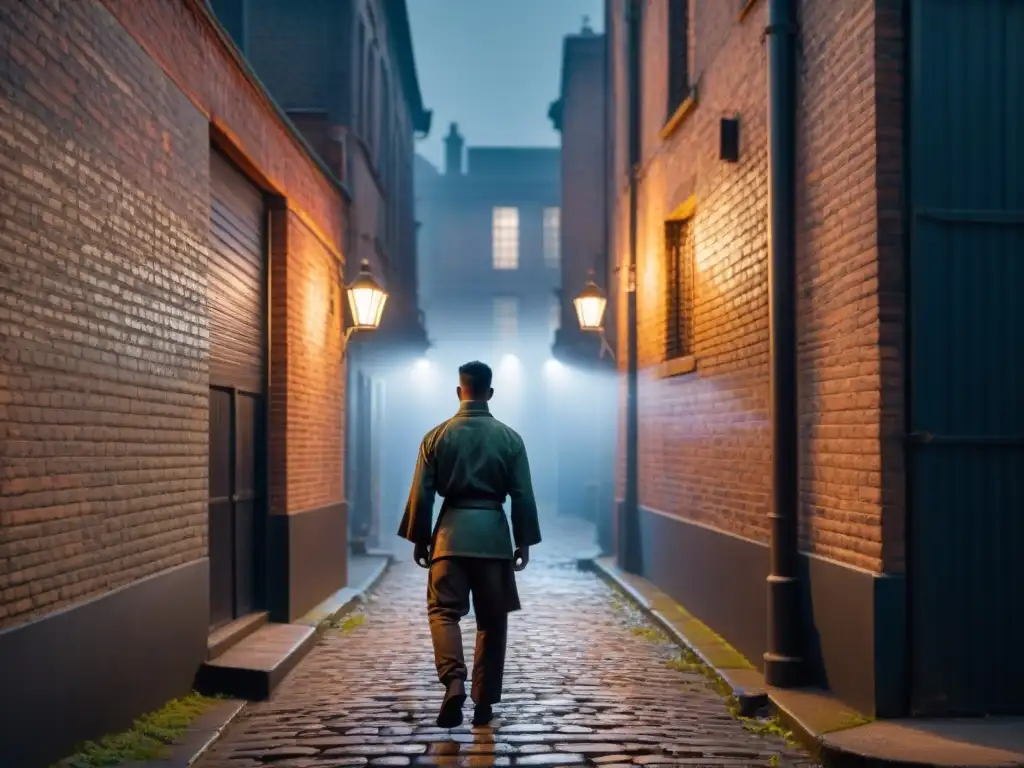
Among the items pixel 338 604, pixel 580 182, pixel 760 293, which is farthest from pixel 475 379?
pixel 580 182

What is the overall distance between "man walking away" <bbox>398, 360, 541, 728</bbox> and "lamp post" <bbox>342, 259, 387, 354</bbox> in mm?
5357

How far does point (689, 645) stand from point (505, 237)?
33.6 m

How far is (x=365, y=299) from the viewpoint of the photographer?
11.8 m

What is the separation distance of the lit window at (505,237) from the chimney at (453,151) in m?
4.42

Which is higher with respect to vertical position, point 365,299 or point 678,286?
point 678,286

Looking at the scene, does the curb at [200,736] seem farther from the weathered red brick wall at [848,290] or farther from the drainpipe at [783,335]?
the weathered red brick wall at [848,290]

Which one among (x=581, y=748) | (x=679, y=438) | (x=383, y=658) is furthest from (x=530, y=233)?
(x=581, y=748)

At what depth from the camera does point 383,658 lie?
8.44 m

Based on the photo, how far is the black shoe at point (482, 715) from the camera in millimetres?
6160

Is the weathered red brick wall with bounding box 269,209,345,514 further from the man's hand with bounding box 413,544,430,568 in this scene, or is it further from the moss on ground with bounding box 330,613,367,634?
the man's hand with bounding box 413,544,430,568

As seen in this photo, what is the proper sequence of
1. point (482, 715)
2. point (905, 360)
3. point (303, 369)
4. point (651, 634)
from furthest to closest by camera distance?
point (303, 369)
point (651, 634)
point (482, 715)
point (905, 360)

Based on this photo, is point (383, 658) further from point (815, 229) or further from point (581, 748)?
point (815, 229)

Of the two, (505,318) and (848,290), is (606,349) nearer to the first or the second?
(848,290)

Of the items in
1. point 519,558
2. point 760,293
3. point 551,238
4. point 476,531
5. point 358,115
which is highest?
point 551,238
